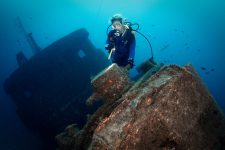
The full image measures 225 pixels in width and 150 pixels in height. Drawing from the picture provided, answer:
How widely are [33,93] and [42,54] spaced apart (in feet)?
7.28

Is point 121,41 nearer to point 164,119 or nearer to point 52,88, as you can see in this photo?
point 164,119

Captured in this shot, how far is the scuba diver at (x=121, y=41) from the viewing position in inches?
215

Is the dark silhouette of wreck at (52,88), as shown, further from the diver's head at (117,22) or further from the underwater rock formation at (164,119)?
the underwater rock formation at (164,119)

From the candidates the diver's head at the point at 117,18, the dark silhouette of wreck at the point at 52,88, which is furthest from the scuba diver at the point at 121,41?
the dark silhouette of wreck at the point at 52,88

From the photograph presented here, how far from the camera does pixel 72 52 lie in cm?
1464

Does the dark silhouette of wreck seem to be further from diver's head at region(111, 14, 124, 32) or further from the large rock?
the large rock

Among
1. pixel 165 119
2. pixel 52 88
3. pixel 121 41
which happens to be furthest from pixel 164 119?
pixel 52 88

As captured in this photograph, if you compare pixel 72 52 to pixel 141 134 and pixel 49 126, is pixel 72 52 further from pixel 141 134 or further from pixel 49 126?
pixel 141 134

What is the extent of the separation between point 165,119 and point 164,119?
11 millimetres

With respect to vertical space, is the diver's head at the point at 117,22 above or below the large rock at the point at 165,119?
above

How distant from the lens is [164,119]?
8.45 feet

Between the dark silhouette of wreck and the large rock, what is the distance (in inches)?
356

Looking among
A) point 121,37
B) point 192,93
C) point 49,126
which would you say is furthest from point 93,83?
point 49,126

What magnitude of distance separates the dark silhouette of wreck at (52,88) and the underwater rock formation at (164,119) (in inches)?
355
